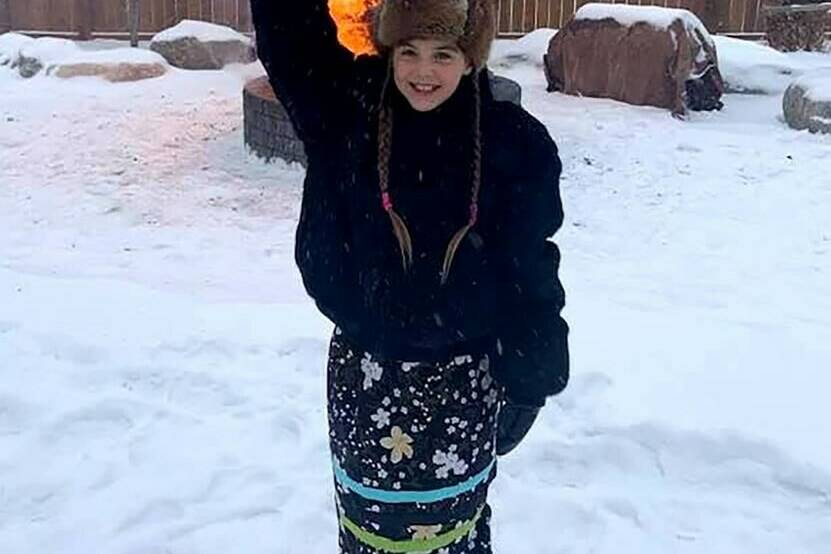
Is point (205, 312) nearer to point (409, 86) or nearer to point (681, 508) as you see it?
point (681, 508)

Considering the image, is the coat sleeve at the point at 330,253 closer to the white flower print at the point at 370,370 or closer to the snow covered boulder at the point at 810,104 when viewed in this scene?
the white flower print at the point at 370,370

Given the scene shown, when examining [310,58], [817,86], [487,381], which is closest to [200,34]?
[817,86]

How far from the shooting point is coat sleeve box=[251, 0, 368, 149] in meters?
1.76

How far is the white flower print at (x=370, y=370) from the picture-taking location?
1.81 metres

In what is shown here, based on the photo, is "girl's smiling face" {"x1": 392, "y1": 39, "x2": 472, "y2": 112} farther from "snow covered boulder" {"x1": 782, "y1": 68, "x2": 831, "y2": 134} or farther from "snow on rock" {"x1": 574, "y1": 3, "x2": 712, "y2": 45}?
"snow on rock" {"x1": 574, "y1": 3, "x2": 712, "y2": 45}

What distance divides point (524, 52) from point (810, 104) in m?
4.04

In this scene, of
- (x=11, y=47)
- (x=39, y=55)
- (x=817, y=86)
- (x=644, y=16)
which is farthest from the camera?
(x=11, y=47)

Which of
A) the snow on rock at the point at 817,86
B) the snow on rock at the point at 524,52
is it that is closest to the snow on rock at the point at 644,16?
the snow on rock at the point at 817,86

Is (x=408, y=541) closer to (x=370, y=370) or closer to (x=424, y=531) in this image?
(x=424, y=531)

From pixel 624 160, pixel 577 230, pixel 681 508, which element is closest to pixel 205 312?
pixel 681 508

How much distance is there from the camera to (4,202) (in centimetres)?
652

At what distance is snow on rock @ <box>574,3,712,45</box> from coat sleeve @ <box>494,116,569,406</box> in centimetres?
790

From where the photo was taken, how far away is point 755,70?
1033 centimetres

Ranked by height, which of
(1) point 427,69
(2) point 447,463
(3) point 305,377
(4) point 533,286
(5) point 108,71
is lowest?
(3) point 305,377
